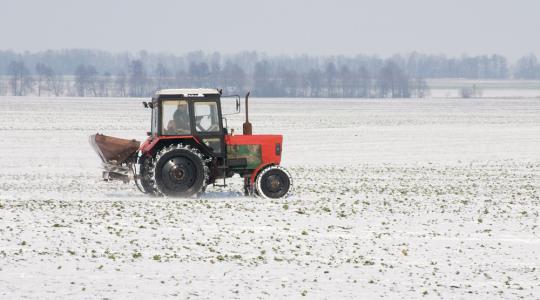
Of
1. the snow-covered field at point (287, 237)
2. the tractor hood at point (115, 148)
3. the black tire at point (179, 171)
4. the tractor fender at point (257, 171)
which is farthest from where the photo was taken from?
the tractor hood at point (115, 148)

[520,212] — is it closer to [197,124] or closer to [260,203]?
[260,203]

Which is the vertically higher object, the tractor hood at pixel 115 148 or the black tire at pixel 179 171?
the tractor hood at pixel 115 148

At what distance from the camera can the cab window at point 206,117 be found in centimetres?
2152

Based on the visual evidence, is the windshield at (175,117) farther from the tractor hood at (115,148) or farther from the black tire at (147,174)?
the tractor hood at (115,148)

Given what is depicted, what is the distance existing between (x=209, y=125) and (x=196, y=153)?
723 millimetres

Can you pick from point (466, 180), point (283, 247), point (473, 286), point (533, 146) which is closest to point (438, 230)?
point (283, 247)

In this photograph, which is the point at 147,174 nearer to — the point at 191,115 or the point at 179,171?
the point at 179,171

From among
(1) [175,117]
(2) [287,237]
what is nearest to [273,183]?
(1) [175,117]

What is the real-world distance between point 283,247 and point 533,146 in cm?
2976

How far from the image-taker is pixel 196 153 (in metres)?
21.4

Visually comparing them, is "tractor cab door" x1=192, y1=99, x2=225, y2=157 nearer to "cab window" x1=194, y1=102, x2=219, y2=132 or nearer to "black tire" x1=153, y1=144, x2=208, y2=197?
"cab window" x1=194, y1=102, x2=219, y2=132

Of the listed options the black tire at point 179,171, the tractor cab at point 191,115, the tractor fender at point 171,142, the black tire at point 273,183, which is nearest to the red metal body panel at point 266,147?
the black tire at point 273,183

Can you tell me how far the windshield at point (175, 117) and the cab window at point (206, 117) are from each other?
218 mm

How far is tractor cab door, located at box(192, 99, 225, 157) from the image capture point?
70.5 feet
